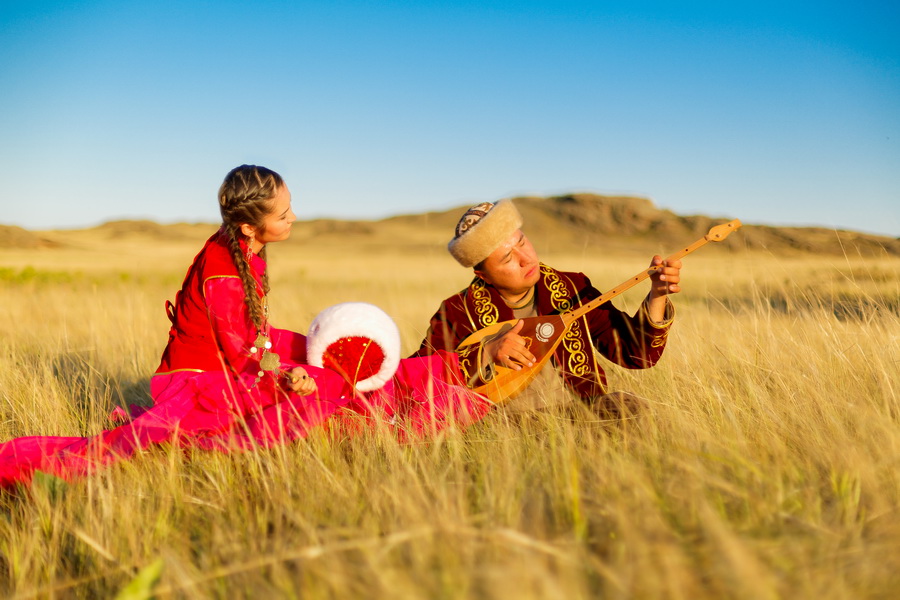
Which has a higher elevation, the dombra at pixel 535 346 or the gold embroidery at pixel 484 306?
the gold embroidery at pixel 484 306

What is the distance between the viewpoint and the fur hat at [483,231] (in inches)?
116

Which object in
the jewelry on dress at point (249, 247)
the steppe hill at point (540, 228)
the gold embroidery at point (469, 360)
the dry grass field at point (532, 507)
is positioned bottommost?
the dry grass field at point (532, 507)

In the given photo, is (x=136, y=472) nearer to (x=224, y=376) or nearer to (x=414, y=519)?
(x=224, y=376)

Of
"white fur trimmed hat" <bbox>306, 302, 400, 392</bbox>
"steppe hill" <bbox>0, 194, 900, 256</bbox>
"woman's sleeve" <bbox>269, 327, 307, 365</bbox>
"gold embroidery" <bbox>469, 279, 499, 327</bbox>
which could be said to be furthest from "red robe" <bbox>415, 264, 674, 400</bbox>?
"steppe hill" <bbox>0, 194, 900, 256</bbox>

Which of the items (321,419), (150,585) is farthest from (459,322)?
(150,585)

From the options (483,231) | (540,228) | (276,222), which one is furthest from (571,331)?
(540,228)

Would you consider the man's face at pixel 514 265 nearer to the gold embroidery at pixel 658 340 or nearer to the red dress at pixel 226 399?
the red dress at pixel 226 399

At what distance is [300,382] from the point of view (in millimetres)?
2842

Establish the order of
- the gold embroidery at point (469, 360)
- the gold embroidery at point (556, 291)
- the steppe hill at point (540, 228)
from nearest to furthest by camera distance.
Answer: the gold embroidery at point (469, 360) < the gold embroidery at point (556, 291) < the steppe hill at point (540, 228)

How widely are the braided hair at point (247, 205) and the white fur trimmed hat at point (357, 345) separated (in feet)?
1.11

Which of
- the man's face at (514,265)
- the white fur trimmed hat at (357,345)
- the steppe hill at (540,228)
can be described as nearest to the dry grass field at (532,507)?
the white fur trimmed hat at (357,345)

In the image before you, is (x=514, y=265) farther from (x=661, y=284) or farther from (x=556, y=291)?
(x=661, y=284)

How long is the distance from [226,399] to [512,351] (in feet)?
4.21

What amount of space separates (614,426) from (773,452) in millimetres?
636
